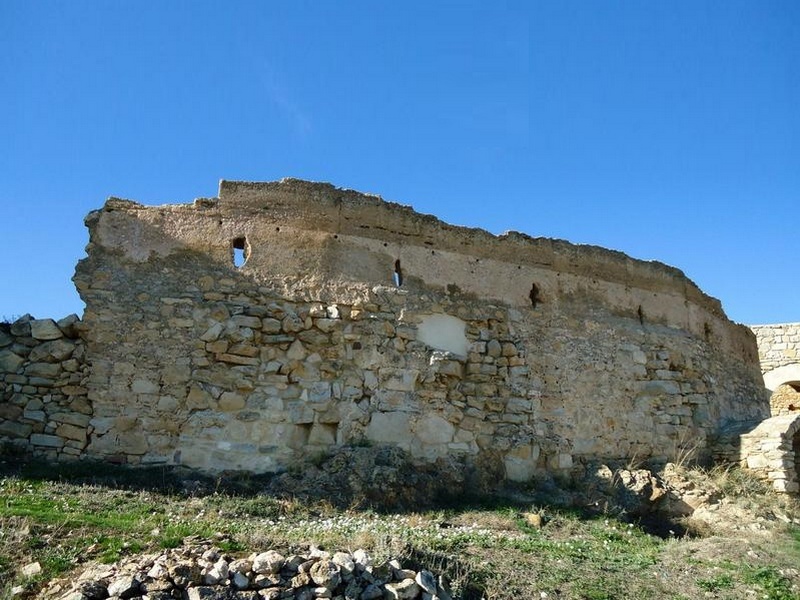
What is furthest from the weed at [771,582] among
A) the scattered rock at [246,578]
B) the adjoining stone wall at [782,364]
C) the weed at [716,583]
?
the adjoining stone wall at [782,364]

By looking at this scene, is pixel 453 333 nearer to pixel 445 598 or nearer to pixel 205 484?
pixel 205 484

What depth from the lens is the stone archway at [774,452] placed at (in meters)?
9.86

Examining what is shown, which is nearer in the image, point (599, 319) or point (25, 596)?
point (25, 596)

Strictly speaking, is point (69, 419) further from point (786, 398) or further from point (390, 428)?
point (786, 398)

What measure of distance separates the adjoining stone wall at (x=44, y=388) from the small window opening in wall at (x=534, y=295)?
224 inches

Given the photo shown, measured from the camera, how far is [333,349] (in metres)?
8.48

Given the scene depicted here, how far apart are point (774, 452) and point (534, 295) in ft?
12.9

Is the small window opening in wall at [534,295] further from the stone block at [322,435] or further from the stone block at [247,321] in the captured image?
the stone block at [247,321]

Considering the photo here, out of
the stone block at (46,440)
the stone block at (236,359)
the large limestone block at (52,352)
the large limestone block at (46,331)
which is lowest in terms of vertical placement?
the stone block at (46,440)

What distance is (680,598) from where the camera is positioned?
601cm

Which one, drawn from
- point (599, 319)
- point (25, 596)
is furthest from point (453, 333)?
point (25, 596)

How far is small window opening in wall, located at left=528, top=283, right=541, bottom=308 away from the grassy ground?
9.50 ft

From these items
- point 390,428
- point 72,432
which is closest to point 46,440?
point 72,432

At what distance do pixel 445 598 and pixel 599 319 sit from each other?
606cm
